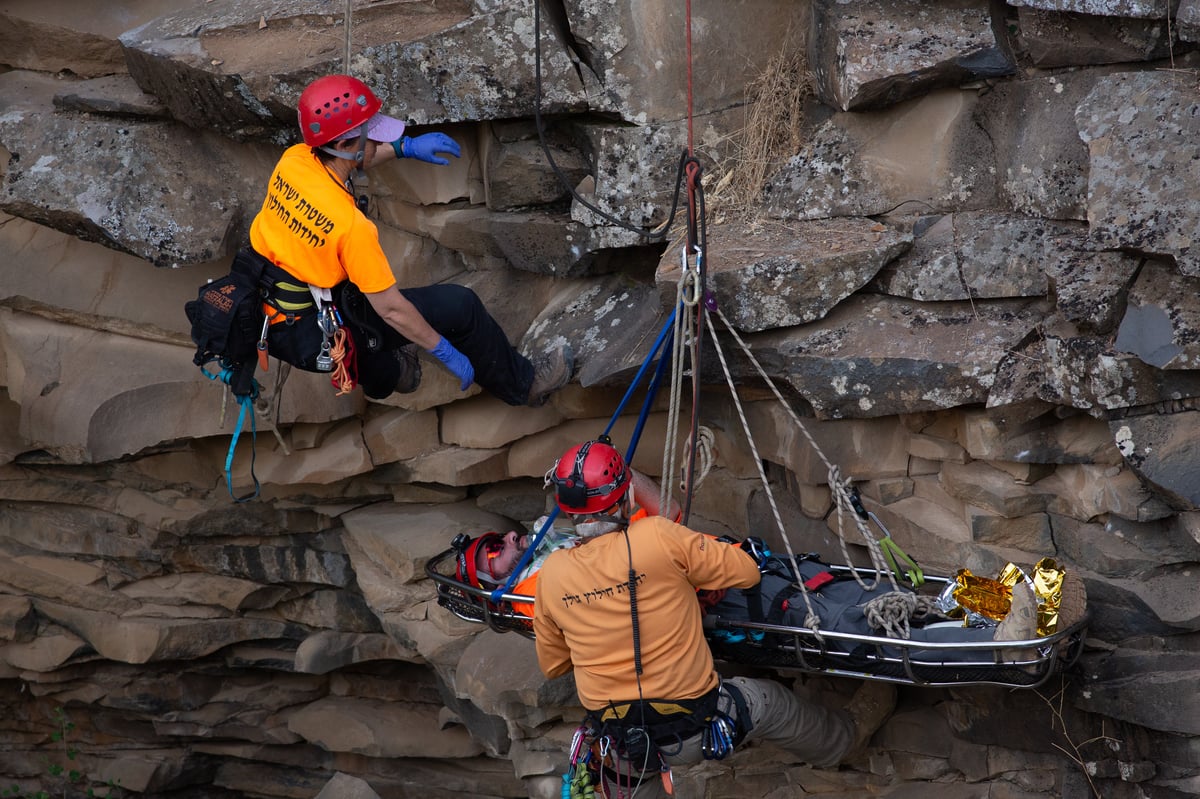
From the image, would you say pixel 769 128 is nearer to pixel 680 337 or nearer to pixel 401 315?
pixel 680 337

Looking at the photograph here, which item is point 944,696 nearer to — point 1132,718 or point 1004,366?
point 1132,718

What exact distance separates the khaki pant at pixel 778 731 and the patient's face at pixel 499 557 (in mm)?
956

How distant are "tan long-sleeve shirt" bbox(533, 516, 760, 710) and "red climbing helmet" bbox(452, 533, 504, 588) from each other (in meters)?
0.68

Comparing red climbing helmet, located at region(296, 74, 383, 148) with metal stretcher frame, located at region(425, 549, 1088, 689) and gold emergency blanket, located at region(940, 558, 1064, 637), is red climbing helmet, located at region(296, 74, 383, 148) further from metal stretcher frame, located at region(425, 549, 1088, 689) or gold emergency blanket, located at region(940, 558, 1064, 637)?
gold emergency blanket, located at region(940, 558, 1064, 637)

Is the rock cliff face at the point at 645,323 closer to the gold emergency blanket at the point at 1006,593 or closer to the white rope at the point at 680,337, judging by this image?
the white rope at the point at 680,337

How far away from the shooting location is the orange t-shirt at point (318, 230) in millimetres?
4711

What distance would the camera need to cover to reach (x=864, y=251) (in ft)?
16.5

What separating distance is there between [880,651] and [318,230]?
8.76 ft

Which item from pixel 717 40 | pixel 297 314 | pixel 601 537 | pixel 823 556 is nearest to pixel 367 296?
pixel 297 314

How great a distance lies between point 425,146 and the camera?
5004mm

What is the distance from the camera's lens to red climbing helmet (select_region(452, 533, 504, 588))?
5160 mm

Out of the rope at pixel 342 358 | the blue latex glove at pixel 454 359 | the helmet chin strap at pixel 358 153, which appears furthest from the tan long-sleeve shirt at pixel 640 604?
the helmet chin strap at pixel 358 153

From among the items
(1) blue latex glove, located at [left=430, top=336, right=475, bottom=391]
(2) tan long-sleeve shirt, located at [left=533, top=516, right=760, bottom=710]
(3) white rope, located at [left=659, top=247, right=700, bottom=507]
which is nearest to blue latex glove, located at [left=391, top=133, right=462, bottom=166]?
(1) blue latex glove, located at [left=430, top=336, right=475, bottom=391]

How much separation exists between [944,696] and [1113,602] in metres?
1.08
